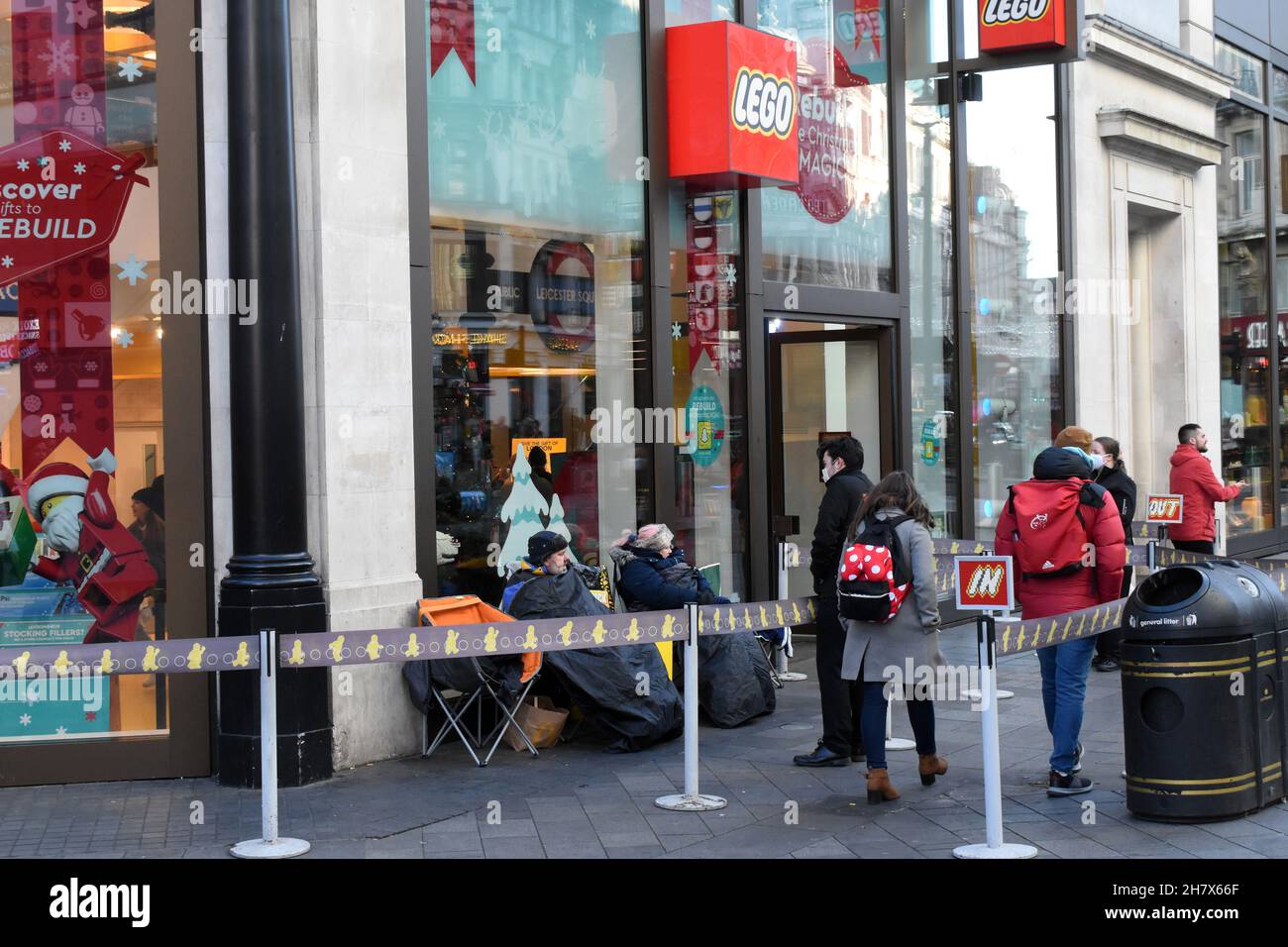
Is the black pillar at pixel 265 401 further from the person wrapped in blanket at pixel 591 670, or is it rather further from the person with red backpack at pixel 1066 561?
the person with red backpack at pixel 1066 561

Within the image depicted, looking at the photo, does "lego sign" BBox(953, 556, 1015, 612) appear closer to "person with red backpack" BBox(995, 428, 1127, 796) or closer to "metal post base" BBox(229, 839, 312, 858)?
"person with red backpack" BBox(995, 428, 1127, 796)

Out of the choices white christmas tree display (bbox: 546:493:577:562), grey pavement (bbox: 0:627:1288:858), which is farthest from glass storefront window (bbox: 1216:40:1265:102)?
grey pavement (bbox: 0:627:1288:858)

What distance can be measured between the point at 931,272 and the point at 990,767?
8924 millimetres

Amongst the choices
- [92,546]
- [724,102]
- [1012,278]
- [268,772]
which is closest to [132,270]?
[92,546]

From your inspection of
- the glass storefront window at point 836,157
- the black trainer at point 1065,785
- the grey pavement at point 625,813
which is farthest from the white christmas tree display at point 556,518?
the black trainer at point 1065,785

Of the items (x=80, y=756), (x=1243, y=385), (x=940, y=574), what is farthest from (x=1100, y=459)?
(x=1243, y=385)

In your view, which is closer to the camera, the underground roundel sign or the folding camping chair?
the underground roundel sign

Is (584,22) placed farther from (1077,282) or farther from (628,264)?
(1077,282)

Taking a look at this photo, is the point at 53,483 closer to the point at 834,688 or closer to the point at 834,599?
the point at 834,599

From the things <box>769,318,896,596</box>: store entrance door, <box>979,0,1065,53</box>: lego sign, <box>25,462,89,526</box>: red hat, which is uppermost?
<box>979,0,1065,53</box>: lego sign

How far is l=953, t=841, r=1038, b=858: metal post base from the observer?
6.22 meters

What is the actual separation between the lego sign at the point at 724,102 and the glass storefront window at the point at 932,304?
3.44 meters

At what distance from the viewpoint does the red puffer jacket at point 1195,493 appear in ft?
42.3

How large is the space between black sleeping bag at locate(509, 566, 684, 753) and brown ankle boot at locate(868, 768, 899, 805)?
173cm
